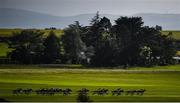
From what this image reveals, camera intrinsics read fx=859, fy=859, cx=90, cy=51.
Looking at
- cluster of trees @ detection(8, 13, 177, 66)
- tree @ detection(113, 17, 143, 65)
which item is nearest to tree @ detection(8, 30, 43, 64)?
cluster of trees @ detection(8, 13, 177, 66)

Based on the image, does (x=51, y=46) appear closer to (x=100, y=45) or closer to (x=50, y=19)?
(x=50, y=19)

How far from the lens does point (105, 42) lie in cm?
1336

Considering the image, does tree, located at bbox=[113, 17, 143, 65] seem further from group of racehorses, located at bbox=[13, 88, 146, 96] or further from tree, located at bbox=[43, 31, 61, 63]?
tree, located at bbox=[43, 31, 61, 63]

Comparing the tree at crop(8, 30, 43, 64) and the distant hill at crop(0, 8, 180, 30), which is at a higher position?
the distant hill at crop(0, 8, 180, 30)

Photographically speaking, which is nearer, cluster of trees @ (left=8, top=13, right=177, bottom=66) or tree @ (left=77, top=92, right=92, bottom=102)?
tree @ (left=77, top=92, right=92, bottom=102)

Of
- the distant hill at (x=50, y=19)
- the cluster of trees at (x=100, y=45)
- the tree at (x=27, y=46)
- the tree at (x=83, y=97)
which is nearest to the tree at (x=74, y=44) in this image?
the cluster of trees at (x=100, y=45)

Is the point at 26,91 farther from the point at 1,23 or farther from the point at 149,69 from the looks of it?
the point at 149,69

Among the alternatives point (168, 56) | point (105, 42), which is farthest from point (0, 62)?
point (168, 56)

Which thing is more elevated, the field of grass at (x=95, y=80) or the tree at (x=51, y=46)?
the tree at (x=51, y=46)

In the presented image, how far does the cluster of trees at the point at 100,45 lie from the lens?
13305mm

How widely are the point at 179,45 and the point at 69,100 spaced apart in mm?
1943

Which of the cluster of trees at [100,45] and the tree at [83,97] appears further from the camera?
the cluster of trees at [100,45]

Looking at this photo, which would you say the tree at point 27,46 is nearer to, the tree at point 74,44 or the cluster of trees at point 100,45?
the cluster of trees at point 100,45

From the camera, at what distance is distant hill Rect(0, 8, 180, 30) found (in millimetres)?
13211
